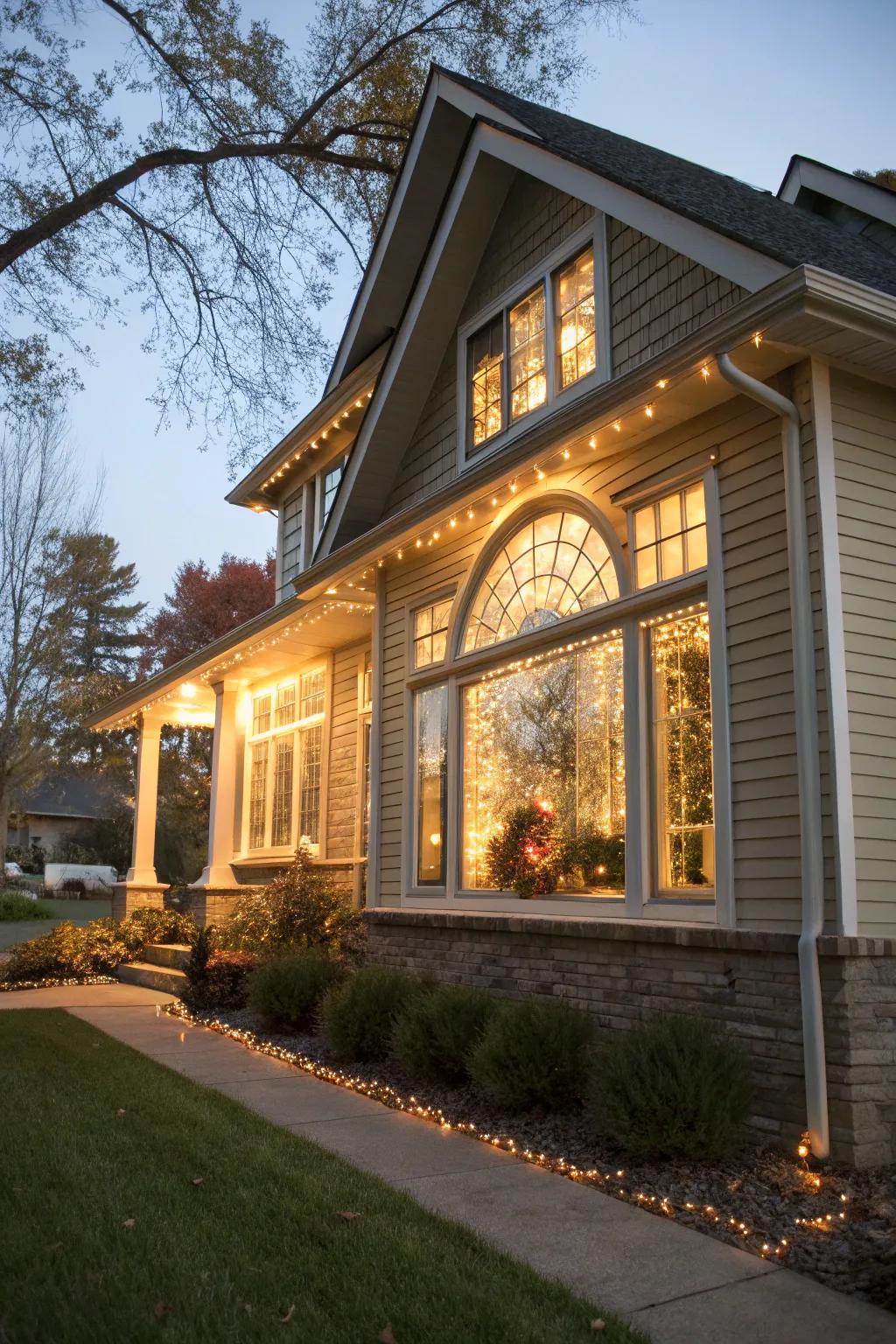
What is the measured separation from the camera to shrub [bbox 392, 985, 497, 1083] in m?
6.89

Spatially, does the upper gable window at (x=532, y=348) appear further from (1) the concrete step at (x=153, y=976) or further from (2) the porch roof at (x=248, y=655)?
(1) the concrete step at (x=153, y=976)

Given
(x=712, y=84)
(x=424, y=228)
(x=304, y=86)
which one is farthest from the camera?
(x=712, y=84)

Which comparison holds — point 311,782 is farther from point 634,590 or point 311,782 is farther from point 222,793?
point 634,590

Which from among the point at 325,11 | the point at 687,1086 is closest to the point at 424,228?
the point at 325,11

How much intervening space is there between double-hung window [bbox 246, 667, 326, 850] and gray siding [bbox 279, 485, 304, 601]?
1.62m

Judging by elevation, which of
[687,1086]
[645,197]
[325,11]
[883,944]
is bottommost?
[687,1086]

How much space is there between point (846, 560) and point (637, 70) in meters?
16.3

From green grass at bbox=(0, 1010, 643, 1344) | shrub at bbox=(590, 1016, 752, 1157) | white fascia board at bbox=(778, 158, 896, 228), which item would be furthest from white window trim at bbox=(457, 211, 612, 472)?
green grass at bbox=(0, 1010, 643, 1344)

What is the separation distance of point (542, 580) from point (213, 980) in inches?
200

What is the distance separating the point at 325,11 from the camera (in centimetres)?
1269

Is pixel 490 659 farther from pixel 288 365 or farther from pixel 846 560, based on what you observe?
pixel 288 365

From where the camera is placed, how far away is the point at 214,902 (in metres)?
14.0

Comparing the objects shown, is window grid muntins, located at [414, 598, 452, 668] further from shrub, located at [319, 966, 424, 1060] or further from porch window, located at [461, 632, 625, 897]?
shrub, located at [319, 966, 424, 1060]

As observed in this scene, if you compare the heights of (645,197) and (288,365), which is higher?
(288,365)
